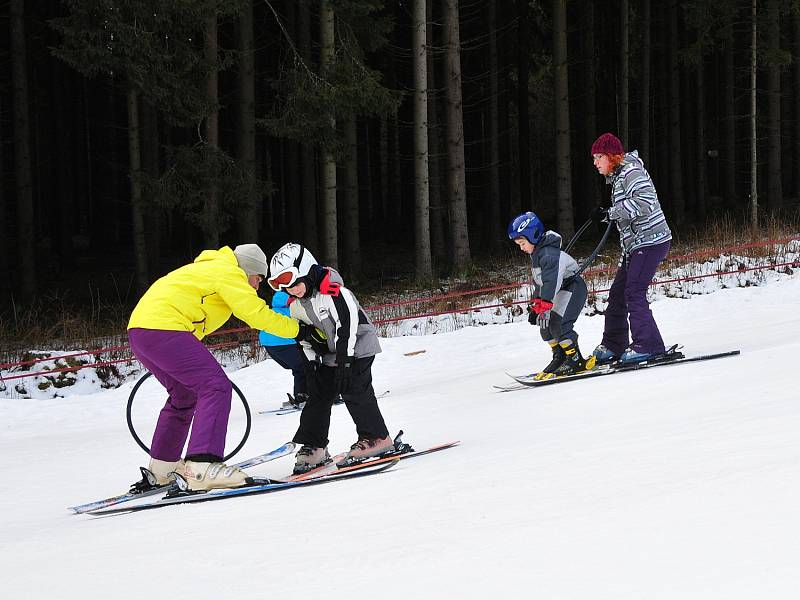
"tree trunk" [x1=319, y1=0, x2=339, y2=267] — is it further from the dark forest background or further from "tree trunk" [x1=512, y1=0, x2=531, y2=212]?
"tree trunk" [x1=512, y1=0, x2=531, y2=212]

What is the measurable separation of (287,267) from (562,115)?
1657 centimetres

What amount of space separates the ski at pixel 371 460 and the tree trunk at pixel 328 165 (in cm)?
1180

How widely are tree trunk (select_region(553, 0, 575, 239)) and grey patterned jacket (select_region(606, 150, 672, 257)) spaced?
42.6 feet

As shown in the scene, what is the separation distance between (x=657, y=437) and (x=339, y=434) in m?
3.40

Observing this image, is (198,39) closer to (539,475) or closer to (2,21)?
(2,21)

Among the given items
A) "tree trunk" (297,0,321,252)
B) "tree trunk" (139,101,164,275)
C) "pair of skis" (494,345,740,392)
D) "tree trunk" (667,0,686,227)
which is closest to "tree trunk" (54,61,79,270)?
"tree trunk" (139,101,164,275)

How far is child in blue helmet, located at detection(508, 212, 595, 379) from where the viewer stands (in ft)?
28.9

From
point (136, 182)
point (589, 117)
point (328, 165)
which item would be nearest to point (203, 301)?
point (136, 182)

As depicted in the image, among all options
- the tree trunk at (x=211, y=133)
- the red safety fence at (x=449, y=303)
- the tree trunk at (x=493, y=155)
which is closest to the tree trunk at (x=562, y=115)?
the tree trunk at (x=493, y=155)

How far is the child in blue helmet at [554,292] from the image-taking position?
880cm

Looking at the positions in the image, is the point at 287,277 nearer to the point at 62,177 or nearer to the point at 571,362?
the point at 571,362

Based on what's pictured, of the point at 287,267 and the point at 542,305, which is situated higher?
the point at 287,267

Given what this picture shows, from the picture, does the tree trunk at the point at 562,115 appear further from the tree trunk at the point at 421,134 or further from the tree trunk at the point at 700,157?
the tree trunk at the point at 700,157

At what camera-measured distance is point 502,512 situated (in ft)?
15.0
